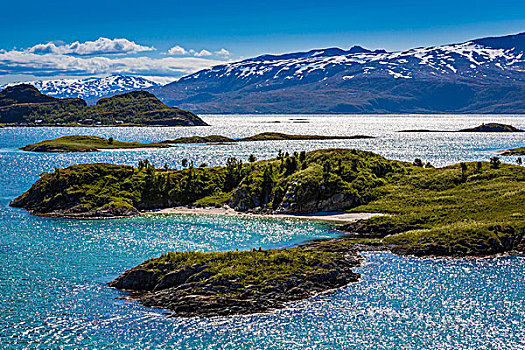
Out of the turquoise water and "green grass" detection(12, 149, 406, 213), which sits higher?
"green grass" detection(12, 149, 406, 213)

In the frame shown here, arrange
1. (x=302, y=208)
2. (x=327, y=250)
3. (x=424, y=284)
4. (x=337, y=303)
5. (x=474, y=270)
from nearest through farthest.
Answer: (x=337, y=303) → (x=424, y=284) → (x=474, y=270) → (x=327, y=250) → (x=302, y=208)

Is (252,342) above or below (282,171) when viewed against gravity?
below

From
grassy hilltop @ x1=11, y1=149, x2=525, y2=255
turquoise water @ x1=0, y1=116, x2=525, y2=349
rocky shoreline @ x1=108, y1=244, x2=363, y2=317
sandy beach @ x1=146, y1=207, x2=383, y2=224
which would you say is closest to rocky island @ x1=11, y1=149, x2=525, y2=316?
rocky shoreline @ x1=108, y1=244, x2=363, y2=317

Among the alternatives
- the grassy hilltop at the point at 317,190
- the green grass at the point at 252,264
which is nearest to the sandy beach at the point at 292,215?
the grassy hilltop at the point at 317,190

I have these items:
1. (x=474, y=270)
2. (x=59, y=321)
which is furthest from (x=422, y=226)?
(x=59, y=321)

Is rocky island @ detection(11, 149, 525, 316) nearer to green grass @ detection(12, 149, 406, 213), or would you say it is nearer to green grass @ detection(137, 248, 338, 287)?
green grass @ detection(137, 248, 338, 287)

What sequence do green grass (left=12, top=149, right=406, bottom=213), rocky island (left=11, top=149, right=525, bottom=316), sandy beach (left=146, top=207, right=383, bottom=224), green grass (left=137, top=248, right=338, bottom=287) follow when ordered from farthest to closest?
→ green grass (left=12, top=149, right=406, bottom=213) < sandy beach (left=146, top=207, right=383, bottom=224) < green grass (left=137, top=248, right=338, bottom=287) < rocky island (left=11, top=149, right=525, bottom=316)

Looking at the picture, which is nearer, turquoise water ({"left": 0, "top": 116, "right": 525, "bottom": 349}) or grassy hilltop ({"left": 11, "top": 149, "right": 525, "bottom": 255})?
turquoise water ({"left": 0, "top": 116, "right": 525, "bottom": 349})

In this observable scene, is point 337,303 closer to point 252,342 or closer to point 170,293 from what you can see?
point 252,342
